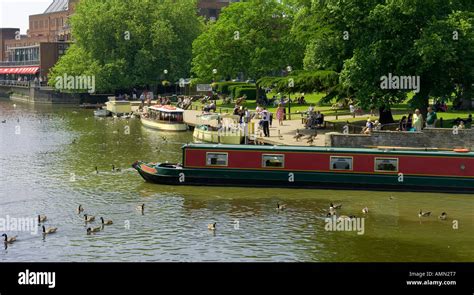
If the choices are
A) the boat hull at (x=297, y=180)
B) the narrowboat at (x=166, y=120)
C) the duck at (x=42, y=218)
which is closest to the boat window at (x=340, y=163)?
the boat hull at (x=297, y=180)

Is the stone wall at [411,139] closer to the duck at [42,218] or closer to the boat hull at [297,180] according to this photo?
the boat hull at [297,180]

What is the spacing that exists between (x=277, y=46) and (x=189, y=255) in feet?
197

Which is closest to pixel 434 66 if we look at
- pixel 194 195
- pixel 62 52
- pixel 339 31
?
pixel 339 31

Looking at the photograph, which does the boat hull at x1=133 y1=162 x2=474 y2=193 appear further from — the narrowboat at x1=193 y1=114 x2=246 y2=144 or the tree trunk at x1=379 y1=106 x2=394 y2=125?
the tree trunk at x1=379 y1=106 x2=394 y2=125

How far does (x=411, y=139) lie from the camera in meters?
46.8

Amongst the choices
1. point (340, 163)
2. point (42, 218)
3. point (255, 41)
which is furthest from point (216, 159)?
point (255, 41)

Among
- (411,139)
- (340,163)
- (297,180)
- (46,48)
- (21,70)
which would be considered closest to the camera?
(340,163)

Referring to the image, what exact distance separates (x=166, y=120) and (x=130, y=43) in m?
43.8

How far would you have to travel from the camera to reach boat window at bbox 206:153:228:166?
137 feet

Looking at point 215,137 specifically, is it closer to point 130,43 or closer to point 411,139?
point 411,139

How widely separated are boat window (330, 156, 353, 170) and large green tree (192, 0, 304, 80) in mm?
43348

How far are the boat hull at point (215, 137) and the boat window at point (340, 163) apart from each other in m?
16.6

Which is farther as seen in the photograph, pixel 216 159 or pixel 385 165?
pixel 216 159

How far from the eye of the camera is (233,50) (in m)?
89.1
